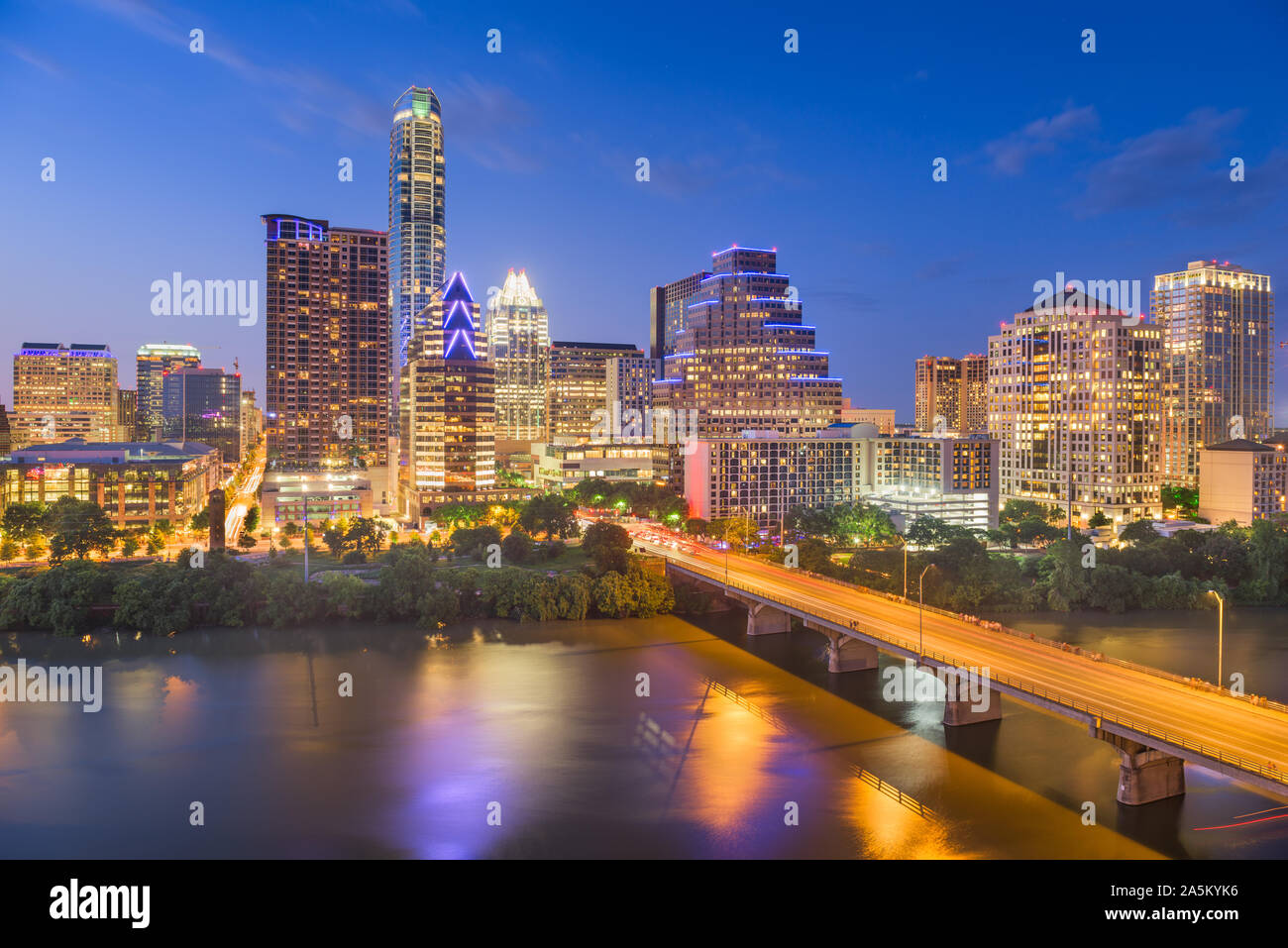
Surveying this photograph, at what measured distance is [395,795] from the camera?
23531mm

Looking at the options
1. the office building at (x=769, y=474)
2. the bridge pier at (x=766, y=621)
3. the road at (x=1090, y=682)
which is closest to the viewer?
the road at (x=1090, y=682)

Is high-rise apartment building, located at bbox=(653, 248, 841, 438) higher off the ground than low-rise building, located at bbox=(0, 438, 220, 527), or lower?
higher

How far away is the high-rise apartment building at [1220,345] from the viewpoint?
11019 centimetres

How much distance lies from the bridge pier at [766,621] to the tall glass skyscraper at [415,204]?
155281 millimetres

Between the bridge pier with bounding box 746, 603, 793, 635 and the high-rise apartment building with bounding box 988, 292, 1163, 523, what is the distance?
155 feet

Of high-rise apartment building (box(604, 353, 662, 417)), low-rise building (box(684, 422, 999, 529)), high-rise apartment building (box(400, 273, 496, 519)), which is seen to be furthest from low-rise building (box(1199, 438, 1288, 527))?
high-rise apartment building (box(604, 353, 662, 417))

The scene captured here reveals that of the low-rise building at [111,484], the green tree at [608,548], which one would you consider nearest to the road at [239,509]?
the low-rise building at [111,484]

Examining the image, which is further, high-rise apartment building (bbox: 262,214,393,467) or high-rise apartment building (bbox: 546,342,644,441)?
high-rise apartment building (bbox: 546,342,644,441)

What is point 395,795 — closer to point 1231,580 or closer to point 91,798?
point 91,798

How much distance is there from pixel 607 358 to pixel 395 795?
142183 mm

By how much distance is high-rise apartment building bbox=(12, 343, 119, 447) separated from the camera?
151m

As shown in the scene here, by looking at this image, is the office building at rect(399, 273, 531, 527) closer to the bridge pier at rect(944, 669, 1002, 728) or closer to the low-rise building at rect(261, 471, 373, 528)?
the low-rise building at rect(261, 471, 373, 528)

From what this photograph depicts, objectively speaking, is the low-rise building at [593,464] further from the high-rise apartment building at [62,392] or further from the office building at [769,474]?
the high-rise apartment building at [62,392]
